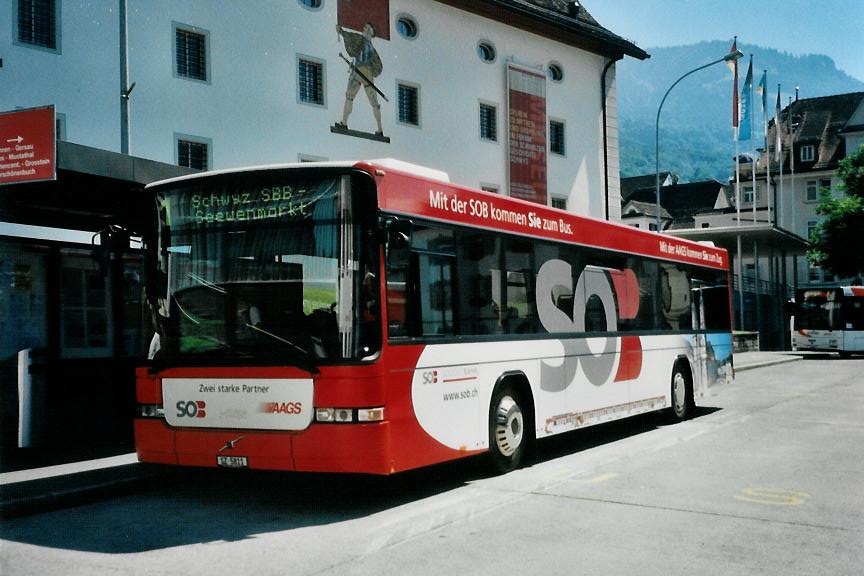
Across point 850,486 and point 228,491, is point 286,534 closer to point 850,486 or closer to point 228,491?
point 228,491

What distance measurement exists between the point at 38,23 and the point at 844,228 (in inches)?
2017

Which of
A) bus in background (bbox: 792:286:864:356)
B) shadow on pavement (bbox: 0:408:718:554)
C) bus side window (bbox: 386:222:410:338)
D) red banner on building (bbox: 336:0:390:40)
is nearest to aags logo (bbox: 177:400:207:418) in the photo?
shadow on pavement (bbox: 0:408:718:554)

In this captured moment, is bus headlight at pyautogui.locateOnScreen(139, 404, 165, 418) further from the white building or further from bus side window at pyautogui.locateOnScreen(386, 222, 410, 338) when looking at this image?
the white building

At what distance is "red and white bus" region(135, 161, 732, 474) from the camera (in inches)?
310

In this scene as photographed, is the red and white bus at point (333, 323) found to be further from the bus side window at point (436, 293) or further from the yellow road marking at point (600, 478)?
the yellow road marking at point (600, 478)

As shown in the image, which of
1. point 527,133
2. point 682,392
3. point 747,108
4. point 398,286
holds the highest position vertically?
point 747,108

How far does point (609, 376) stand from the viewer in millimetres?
12617

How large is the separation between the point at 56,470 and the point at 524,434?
16.8 feet

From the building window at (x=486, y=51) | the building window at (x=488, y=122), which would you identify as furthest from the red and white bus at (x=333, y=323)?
the building window at (x=486, y=51)

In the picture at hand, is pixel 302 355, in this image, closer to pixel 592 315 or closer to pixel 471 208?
pixel 471 208

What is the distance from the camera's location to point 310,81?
2783cm

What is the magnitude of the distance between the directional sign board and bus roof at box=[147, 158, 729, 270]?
1637 mm

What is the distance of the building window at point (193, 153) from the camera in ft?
80.1

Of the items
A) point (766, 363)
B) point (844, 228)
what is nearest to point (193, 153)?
point (766, 363)
